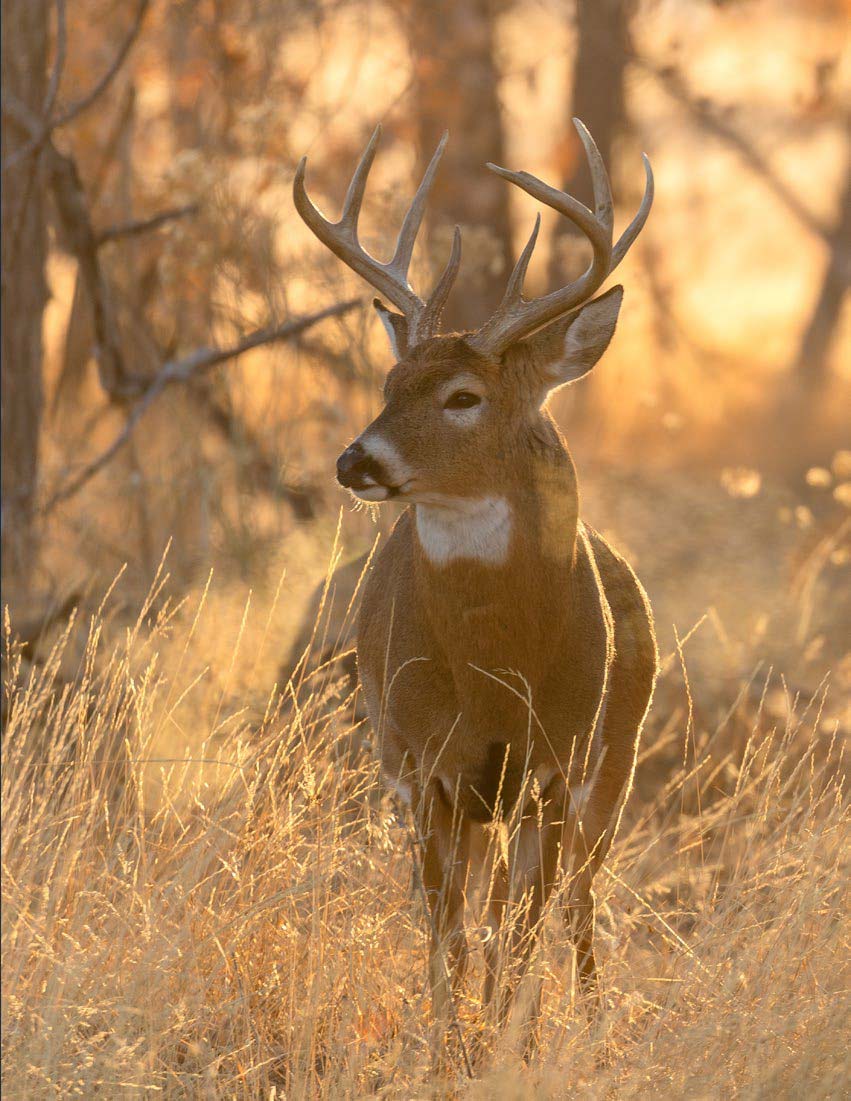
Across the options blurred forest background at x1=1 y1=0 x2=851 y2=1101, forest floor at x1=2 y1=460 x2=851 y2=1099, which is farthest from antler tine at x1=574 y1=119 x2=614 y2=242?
forest floor at x1=2 y1=460 x2=851 y2=1099

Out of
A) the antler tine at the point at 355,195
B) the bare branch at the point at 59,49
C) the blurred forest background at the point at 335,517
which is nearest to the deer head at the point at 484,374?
the antler tine at the point at 355,195

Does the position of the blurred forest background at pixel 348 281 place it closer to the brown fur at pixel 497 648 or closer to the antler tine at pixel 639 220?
the brown fur at pixel 497 648

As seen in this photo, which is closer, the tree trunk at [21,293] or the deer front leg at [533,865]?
the deer front leg at [533,865]

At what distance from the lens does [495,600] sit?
448 cm

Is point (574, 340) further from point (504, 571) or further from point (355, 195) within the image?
point (355, 195)

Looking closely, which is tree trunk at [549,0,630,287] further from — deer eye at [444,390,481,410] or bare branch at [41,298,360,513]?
deer eye at [444,390,481,410]

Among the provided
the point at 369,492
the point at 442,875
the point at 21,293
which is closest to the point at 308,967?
the point at 442,875

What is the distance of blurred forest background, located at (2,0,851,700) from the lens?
9016 mm

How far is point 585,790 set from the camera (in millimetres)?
4590

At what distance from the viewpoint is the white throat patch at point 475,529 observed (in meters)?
4.48

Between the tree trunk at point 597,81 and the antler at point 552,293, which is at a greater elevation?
the tree trunk at point 597,81

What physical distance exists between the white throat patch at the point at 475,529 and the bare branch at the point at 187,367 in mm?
4855

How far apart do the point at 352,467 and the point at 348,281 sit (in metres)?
6.26

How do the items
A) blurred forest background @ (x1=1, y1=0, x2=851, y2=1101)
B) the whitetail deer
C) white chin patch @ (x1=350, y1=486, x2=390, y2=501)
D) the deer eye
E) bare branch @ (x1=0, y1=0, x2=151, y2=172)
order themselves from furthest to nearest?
bare branch @ (x1=0, y1=0, x2=151, y2=172) < the deer eye < the whitetail deer < white chin patch @ (x1=350, y1=486, x2=390, y2=501) < blurred forest background @ (x1=1, y1=0, x2=851, y2=1101)
